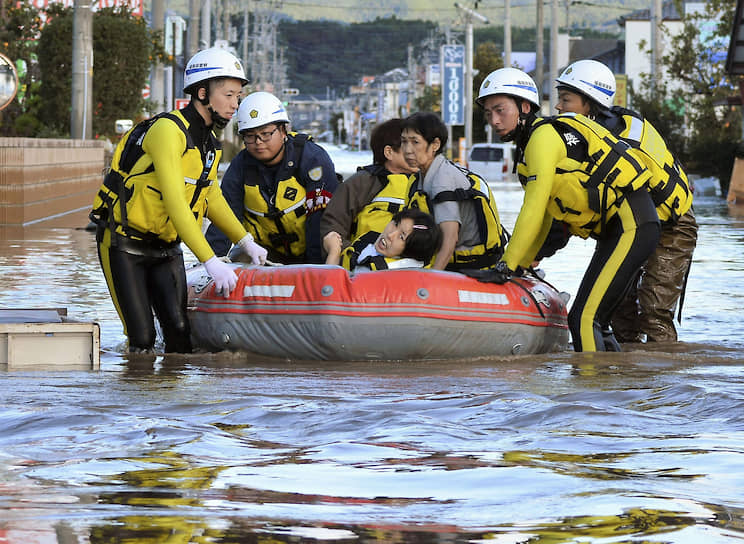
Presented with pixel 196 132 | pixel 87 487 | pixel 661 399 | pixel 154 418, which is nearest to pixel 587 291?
pixel 661 399

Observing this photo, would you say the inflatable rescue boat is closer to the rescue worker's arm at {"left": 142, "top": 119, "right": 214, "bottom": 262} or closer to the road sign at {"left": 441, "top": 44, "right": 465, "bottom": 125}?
the rescue worker's arm at {"left": 142, "top": 119, "right": 214, "bottom": 262}

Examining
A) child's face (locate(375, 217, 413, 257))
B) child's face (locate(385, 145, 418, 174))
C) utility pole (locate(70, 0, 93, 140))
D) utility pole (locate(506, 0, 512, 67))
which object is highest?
utility pole (locate(506, 0, 512, 67))

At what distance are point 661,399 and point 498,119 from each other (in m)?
2.44

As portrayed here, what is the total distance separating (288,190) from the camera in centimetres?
1056

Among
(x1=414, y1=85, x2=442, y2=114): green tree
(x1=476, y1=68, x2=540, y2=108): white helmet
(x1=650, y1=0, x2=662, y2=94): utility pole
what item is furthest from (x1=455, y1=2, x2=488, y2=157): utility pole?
(x1=476, y1=68, x2=540, y2=108): white helmet

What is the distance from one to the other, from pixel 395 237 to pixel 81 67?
2036 centimetres

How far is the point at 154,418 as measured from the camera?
682 cm

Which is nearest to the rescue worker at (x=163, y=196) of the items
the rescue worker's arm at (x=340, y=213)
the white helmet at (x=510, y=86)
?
the rescue worker's arm at (x=340, y=213)

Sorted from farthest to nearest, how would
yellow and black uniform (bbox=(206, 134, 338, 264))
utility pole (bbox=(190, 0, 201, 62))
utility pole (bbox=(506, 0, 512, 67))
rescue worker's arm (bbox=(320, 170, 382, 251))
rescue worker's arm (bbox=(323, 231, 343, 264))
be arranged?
utility pole (bbox=(506, 0, 512, 67)) < utility pole (bbox=(190, 0, 201, 62)) < yellow and black uniform (bbox=(206, 134, 338, 264)) < rescue worker's arm (bbox=(320, 170, 382, 251)) < rescue worker's arm (bbox=(323, 231, 343, 264))

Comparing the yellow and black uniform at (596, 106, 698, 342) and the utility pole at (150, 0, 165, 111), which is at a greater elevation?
the utility pole at (150, 0, 165, 111)

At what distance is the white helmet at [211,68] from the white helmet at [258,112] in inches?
38.9

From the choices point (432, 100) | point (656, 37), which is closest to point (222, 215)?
point (656, 37)

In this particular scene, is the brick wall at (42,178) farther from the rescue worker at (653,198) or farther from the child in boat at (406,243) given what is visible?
the rescue worker at (653,198)

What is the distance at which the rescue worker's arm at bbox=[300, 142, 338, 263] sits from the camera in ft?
34.7
